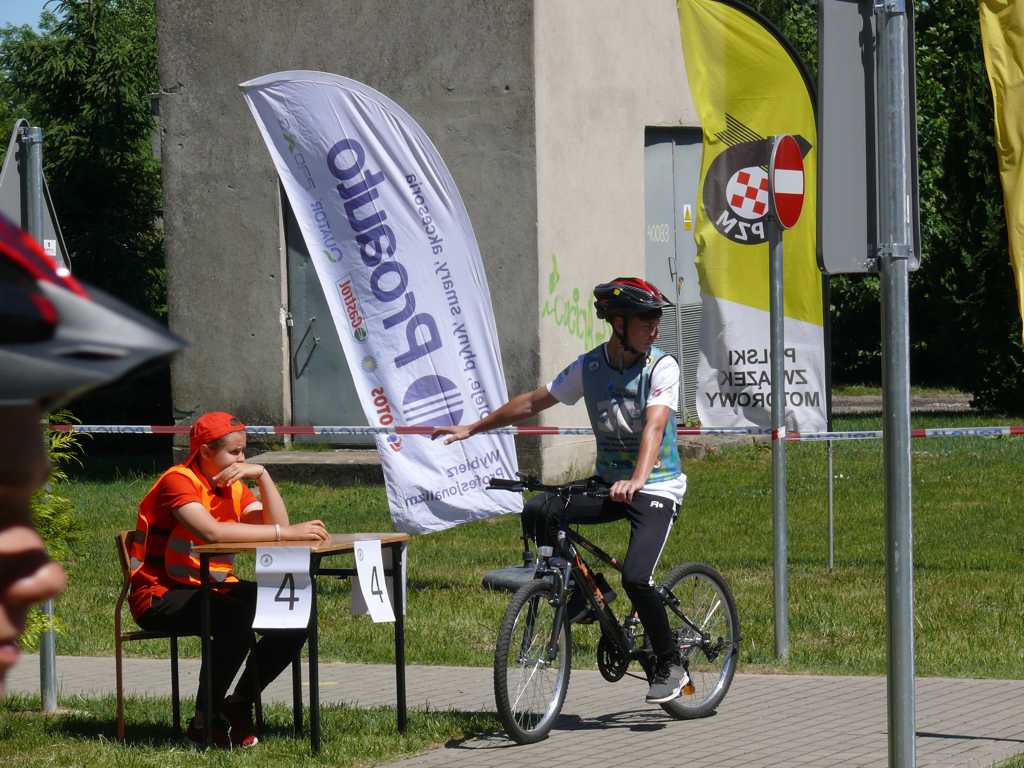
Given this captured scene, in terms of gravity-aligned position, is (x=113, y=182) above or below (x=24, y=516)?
above

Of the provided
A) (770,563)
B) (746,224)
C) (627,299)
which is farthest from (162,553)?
(770,563)

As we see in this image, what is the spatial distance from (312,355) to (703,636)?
42.2ft

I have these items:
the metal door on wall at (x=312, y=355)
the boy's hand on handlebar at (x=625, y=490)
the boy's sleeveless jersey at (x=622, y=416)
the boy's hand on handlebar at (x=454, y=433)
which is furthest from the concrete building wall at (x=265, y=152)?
the boy's hand on handlebar at (x=625, y=490)

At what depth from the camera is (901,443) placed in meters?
5.40

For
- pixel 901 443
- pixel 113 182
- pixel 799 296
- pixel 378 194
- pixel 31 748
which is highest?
pixel 113 182

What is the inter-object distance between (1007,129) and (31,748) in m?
5.03

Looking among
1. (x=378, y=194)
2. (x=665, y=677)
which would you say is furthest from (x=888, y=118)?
(x=378, y=194)

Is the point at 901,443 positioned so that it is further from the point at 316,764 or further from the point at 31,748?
the point at 31,748

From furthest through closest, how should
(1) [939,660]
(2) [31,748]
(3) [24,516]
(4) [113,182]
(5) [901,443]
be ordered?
(4) [113,182], (1) [939,660], (2) [31,748], (5) [901,443], (3) [24,516]

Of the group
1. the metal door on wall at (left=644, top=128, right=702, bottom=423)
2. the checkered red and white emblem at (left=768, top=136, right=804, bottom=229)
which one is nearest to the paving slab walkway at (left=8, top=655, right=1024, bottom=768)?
the checkered red and white emblem at (left=768, top=136, right=804, bottom=229)

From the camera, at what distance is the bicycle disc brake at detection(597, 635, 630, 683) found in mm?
7996

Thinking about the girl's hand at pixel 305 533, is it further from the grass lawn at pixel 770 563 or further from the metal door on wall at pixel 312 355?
the metal door on wall at pixel 312 355

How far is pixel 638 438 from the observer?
7844 millimetres

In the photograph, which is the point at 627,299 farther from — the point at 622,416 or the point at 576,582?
the point at 576,582
